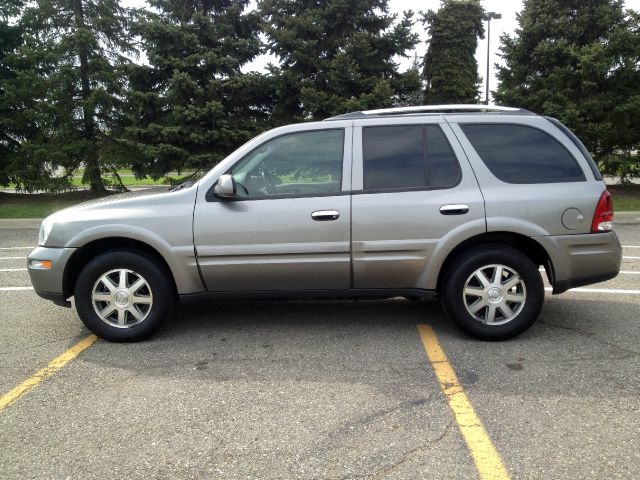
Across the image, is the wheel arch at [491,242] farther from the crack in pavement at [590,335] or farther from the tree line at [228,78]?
the tree line at [228,78]

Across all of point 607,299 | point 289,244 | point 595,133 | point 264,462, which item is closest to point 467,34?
point 595,133

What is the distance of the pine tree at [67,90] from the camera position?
16797mm

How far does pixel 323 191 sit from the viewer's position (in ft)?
13.6

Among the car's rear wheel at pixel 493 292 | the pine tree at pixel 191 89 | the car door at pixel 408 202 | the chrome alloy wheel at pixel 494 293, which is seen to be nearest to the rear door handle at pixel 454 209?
the car door at pixel 408 202

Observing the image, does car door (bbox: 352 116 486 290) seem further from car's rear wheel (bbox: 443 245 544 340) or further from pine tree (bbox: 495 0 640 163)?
pine tree (bbox: 495 0 640 163)

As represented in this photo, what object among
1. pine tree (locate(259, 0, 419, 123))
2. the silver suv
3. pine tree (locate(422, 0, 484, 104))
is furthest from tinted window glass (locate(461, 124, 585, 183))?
pine tree (locate(422, 0, 484, 104))

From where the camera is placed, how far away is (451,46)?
22859 millimetres

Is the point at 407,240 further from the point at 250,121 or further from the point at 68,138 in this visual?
the point at 68,138

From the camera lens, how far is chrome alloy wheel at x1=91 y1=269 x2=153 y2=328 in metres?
4.22

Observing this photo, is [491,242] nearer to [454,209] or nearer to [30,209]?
[454,209]

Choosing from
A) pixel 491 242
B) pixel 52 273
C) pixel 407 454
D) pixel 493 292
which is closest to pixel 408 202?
pixel 491 242

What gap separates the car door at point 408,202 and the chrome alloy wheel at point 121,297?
1.70 m

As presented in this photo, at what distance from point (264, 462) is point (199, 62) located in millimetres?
14806

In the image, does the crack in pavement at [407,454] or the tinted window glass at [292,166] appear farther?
the tinted window glass at [292,166]
